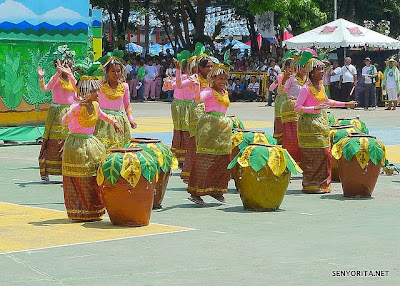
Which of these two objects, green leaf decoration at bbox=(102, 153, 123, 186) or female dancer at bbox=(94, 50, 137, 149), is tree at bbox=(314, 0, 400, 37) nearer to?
female dancer at bbox=(94, 50, 137, 149)

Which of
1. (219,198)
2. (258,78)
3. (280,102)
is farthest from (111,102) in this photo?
(258,78)

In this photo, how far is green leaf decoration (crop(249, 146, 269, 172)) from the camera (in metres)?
11.1

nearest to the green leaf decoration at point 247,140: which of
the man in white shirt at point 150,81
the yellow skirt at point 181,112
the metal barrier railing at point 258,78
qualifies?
the yellow skirt at point 181,112

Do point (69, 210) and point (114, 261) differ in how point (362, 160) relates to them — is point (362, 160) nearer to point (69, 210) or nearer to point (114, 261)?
point (69, 210)

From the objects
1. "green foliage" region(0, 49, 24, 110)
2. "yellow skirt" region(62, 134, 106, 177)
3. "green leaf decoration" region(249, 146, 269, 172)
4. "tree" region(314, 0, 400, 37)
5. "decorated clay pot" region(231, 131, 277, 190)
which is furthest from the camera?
"tree" region(314, 0, 400, 37)

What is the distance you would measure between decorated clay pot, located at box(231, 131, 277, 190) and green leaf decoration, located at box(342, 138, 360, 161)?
3.14 ft

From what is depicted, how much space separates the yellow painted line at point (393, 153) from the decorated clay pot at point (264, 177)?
5.89 metres

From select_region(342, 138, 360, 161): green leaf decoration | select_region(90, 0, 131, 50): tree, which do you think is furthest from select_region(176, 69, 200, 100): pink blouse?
select_region(90, 0, 131, 50): tree

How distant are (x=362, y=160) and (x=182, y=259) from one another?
4838 millimetres

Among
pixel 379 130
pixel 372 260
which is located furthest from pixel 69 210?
pixel 379 130

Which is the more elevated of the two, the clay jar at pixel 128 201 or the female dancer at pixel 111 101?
the female dancer at pixel 111 101

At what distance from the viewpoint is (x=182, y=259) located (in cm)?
819

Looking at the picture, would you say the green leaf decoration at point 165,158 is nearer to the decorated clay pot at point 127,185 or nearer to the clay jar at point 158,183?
the clay jar at point 158,183

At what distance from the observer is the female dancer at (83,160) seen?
10.2 metres
